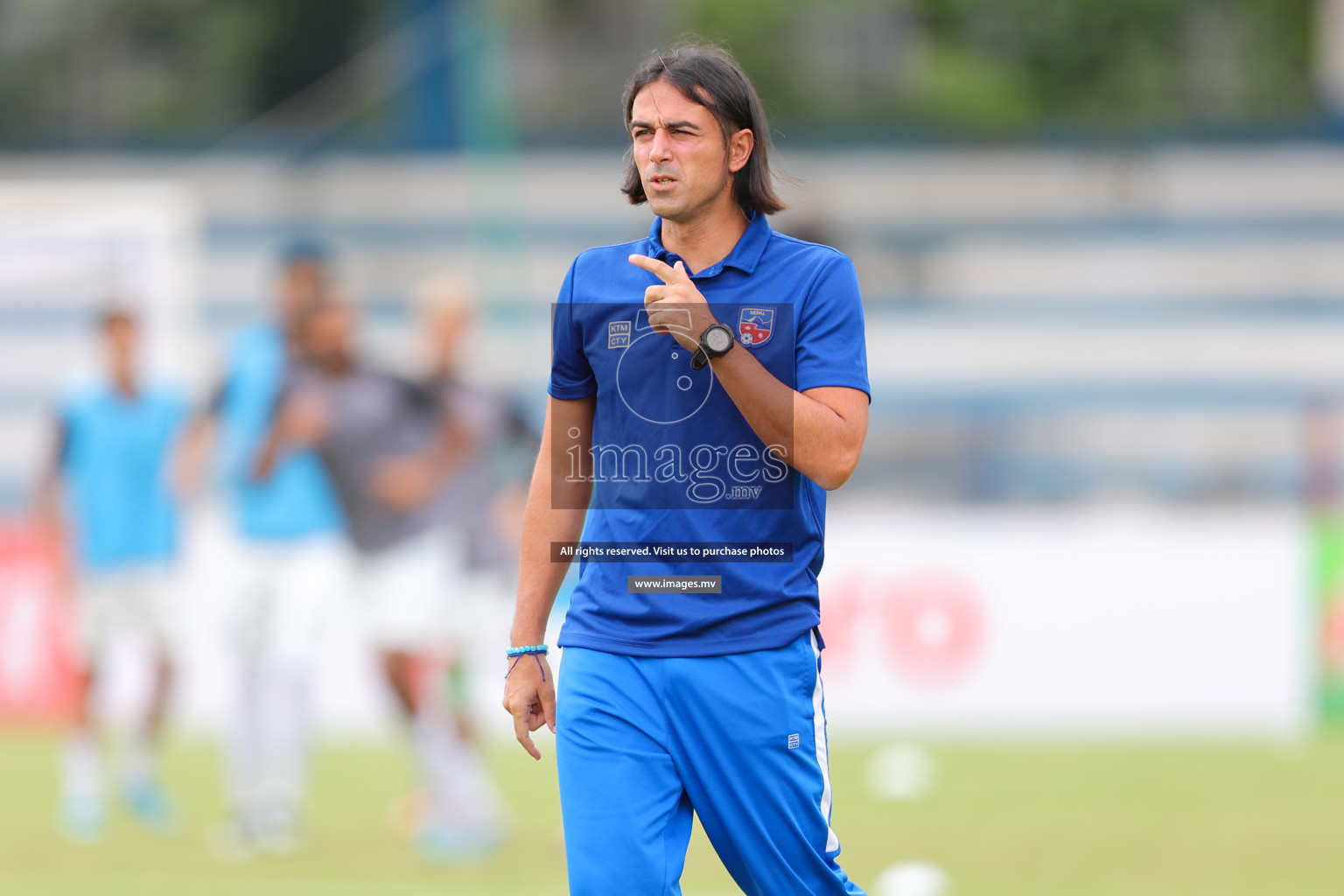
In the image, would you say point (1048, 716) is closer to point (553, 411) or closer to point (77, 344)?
point (77, 344)

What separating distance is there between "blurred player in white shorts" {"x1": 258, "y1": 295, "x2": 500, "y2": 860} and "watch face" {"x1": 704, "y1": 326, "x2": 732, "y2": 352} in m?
4.85

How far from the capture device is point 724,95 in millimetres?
3307

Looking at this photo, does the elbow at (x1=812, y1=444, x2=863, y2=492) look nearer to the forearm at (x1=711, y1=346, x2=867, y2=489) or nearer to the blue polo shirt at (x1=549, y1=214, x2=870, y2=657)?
the forearm at (x1=711, y1=346, x2=867, y2=489)

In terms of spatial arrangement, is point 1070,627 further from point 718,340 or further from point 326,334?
point 718,340

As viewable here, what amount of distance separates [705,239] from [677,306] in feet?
1.24

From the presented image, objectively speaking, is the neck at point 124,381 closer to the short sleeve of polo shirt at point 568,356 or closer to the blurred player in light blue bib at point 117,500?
Answer: the blurred player in light blue bib at point 117,500

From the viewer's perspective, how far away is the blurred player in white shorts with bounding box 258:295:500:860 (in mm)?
7723

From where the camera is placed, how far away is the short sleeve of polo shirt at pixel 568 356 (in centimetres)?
347

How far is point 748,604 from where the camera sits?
3307 millimetres

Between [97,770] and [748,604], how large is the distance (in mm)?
5748

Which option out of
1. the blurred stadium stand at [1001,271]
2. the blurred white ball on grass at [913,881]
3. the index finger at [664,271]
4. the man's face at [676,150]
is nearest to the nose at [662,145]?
the man's face at [676,150]

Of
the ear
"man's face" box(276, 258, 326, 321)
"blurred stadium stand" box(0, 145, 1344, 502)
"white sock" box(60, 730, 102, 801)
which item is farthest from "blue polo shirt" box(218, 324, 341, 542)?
the ear

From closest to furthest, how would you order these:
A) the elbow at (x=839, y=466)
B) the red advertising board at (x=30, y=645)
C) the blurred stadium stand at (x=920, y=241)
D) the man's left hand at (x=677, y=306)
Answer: the man's left hand at (x=677, y=306) → the elbow at (x=839, y=466) → the red advertising board at (x=30, y=645) → the blurred stadium stand at (x=920, y=241)

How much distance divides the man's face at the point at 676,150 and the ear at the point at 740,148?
0.02m
